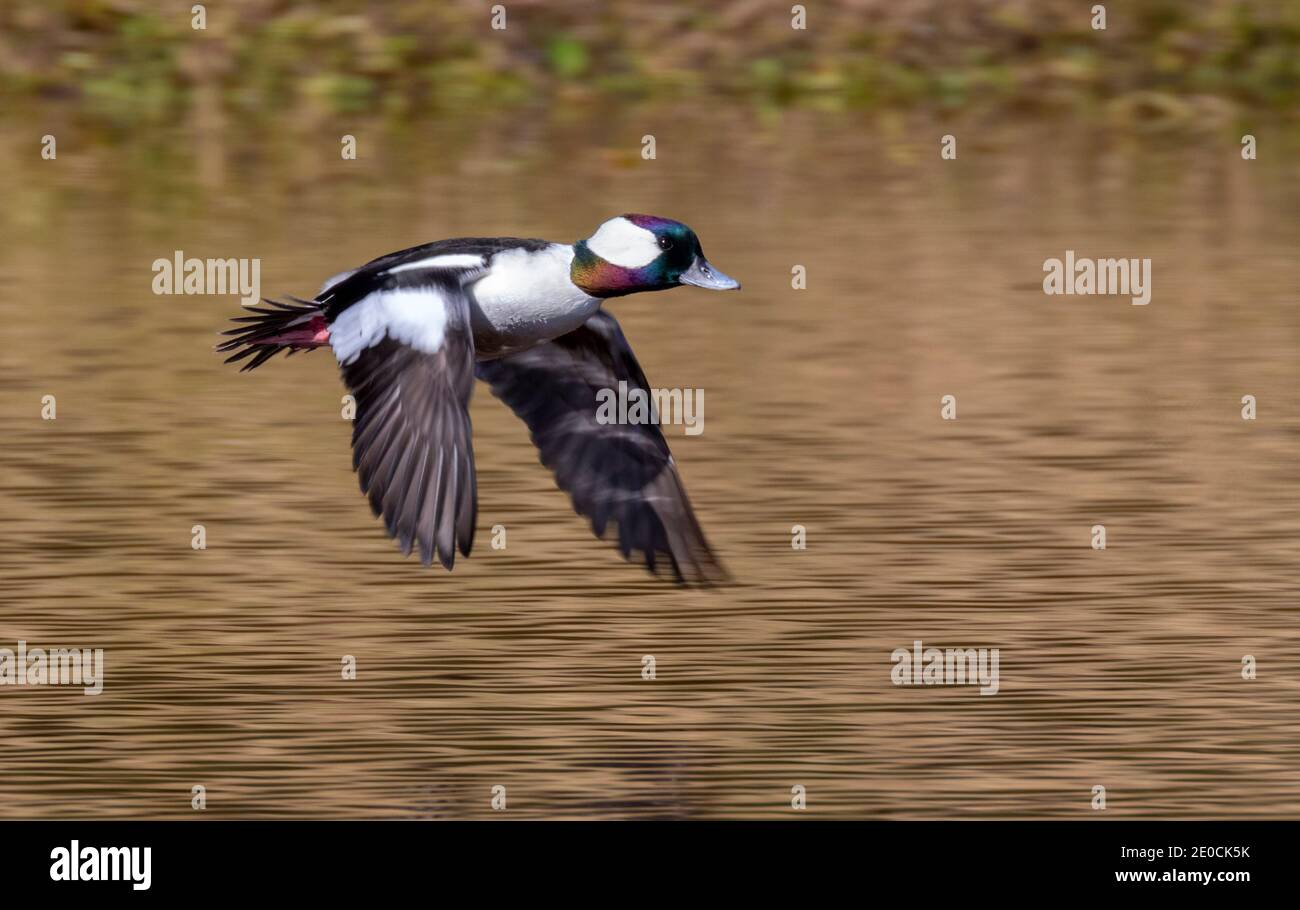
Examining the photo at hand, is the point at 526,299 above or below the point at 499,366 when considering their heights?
above

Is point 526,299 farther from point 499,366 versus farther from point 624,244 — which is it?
point 499,366

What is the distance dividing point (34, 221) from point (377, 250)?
2101 millimetres

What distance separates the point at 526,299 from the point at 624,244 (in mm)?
338

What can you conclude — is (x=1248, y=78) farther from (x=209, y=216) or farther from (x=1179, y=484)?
(x=1179, y=484)

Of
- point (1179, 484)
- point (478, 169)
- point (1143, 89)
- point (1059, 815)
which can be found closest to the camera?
point (1059, 815)

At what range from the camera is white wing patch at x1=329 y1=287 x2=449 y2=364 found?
765 centimetres

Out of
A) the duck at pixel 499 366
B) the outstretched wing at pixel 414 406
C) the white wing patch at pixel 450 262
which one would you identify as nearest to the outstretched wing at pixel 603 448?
the duck at pixel 499 366

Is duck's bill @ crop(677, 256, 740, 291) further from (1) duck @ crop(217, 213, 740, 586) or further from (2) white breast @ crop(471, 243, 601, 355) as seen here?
(2) white breast @ crop(471, 243, 601, 355)

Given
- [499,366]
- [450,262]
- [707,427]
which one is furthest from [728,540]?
[450,262]

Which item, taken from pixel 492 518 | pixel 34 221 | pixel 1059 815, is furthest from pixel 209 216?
pixel 1059 815

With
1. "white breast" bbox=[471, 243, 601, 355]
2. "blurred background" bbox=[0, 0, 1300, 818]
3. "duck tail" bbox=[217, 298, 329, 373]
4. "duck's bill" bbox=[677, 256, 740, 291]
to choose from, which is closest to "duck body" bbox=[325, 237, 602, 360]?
"white breast" bbox=[471, 243, 601, 355]

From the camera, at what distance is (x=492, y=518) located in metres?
9.60

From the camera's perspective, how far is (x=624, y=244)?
27.0 ft

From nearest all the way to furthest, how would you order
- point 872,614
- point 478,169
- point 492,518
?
point 872,614, point 492,518, point 478,169
